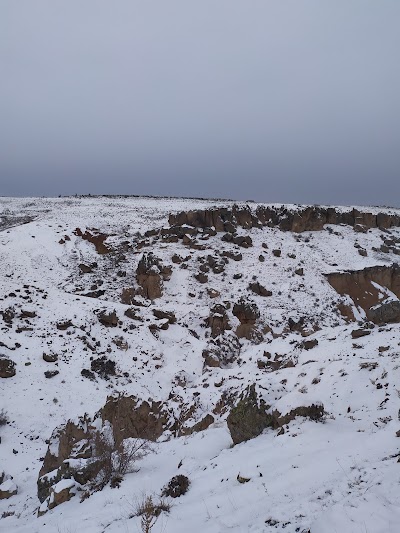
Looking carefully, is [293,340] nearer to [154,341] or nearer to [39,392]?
[154,341]

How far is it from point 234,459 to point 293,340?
9428 millimetres

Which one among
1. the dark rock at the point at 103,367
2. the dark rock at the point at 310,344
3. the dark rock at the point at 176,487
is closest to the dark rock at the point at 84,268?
the dark rock at the point at 103,367

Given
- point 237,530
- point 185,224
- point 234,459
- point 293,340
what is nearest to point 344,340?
point 293,340

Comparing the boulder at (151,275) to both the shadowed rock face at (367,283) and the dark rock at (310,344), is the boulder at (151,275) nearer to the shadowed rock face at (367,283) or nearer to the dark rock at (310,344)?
the dark rock at (310,344)

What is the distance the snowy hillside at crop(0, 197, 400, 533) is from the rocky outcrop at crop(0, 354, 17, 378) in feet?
0.21

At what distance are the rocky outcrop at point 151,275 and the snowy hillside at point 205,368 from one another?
5.0 inches

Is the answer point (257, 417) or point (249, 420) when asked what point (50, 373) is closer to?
point (249, 420)

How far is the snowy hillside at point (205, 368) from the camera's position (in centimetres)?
565

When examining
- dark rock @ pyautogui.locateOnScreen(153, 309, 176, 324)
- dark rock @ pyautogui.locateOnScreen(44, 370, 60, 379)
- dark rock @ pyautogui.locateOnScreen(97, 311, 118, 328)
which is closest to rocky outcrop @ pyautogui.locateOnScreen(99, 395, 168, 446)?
dark rock @ pyautogui.locateOnScreen(44, 370, 60, 379)

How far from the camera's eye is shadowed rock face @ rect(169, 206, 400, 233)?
36125 millimetres

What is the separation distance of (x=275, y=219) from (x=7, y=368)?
29.7m

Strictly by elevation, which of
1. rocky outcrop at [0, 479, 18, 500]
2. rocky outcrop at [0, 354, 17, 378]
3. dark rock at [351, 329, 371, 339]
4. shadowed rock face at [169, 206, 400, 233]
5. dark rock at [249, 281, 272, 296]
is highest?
shadowed rock face at [169, 206, 400, 233]

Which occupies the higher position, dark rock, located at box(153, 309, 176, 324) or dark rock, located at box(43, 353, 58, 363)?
dark rock, located at box(153, 309, 176, 324)

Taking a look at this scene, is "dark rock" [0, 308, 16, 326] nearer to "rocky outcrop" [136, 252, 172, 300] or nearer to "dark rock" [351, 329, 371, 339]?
"rocky outcrop" [136, 252, 172, 300]
